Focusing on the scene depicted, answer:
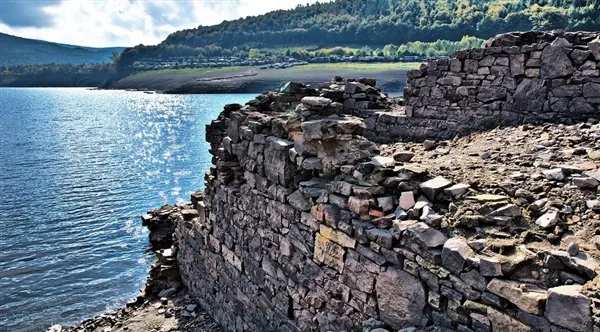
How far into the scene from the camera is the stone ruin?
17.6 feet

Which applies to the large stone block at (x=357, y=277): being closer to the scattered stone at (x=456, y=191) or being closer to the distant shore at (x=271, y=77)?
the scattered stone at (x=456, y=191)

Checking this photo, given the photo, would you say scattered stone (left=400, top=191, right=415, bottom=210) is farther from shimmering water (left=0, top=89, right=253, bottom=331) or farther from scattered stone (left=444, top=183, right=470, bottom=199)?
shimmering water (left=0, top=89, right=253, bottom=331)

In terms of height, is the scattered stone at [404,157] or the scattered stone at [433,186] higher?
the scattered stone at [433,186]

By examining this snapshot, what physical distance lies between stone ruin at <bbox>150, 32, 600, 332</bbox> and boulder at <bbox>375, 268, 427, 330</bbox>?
2cm

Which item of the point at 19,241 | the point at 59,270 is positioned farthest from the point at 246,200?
the point at 19,241

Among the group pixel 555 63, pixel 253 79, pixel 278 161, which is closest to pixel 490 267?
pixel 278 161

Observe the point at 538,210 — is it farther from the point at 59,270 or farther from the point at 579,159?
the point at 59,270

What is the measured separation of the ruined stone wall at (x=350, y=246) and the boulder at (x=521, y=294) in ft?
0.04

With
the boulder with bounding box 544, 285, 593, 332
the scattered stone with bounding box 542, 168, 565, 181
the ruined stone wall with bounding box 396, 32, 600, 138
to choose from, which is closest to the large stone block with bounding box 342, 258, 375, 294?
the boulder with bounding box 544, 285, 593, 332

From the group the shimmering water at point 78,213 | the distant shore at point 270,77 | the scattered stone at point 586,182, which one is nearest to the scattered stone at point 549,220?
the scattered stone at point 586,182

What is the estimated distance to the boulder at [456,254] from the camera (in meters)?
5.54

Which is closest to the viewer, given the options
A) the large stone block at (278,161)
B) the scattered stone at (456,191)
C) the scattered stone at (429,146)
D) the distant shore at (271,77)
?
the scattered stone at (456,191)

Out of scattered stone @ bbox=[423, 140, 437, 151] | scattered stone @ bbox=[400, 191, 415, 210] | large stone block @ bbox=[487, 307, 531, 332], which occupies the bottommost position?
large stone block @ bbox=[487, 307, 531, 332]

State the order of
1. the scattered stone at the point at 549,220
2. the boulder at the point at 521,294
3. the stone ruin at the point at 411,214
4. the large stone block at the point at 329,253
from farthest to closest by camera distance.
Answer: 1. the large stone block at the point at 329,253
2. the scattered stone at the point at 549,220
3. the stone ruin at the point at 411,214
4. the boulder at the point at 521,294
